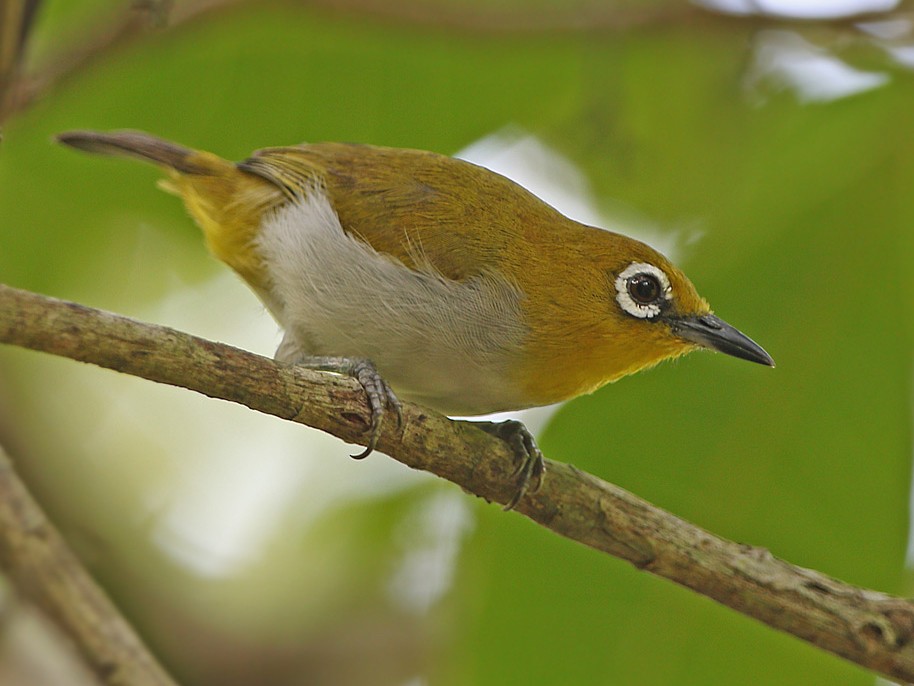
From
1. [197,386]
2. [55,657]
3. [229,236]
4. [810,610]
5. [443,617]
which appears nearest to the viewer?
[197,386]

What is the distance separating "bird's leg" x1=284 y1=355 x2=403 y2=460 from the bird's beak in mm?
1270

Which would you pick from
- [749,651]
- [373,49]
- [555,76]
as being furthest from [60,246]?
[749,651]

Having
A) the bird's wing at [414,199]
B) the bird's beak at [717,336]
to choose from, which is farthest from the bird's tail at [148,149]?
the bird's beak at [717,336]

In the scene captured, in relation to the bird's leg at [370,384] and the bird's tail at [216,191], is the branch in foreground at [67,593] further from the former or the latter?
the bird's tail at [216,191]

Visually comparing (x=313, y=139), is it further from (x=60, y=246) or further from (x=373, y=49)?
(x=60, y=246)

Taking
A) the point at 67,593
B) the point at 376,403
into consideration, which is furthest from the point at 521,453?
the point at 67,593

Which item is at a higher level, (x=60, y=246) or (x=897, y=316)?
(x=897, y=316)

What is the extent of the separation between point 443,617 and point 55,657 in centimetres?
170

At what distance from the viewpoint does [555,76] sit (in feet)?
16.6

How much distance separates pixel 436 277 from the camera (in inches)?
159

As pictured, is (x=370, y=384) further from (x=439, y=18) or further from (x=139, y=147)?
(x=439, y=18)

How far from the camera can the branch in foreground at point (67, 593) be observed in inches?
132

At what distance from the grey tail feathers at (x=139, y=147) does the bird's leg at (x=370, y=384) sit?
1.03m

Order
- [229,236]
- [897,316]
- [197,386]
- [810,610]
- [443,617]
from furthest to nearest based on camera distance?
[443,617] < [229,236] < [897,316] < [810,610] < [197,386]
